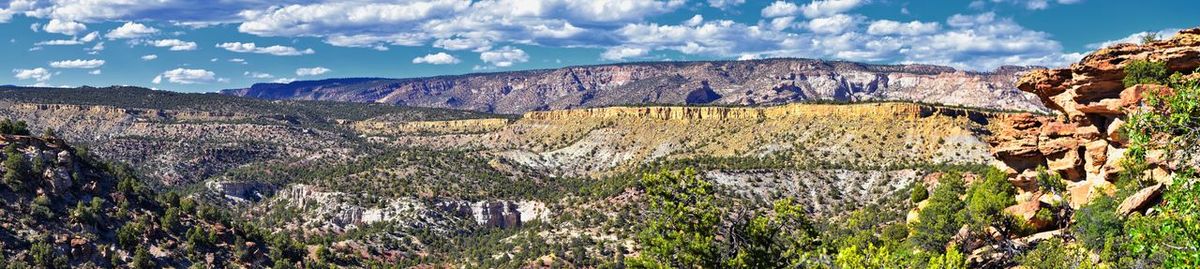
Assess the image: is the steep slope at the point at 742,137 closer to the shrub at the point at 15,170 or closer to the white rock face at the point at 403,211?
the white rock face at the point at 403,211

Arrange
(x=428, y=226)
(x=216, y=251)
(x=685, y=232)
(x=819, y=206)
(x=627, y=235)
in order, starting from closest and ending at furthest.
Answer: (x=685, y=232), (x=216, y=251), (x=627, y=235), (x=819, y=206), (x=428, y=226)

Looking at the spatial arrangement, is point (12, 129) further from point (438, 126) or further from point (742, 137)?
point (438, 126)

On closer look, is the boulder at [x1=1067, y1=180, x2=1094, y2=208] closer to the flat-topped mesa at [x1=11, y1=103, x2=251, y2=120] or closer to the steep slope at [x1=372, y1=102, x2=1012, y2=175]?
the steep slope at [x1=372, y1=102, x2=1012, y2=175]

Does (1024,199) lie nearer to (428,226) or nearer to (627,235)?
(627,235)

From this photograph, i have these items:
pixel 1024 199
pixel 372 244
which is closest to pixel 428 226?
pixel 372 244

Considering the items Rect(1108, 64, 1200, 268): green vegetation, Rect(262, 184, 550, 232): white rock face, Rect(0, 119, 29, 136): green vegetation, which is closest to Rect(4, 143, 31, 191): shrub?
Rect(0, 119, 29, 136): green vegetation
